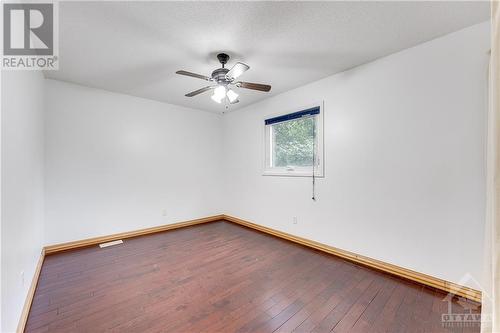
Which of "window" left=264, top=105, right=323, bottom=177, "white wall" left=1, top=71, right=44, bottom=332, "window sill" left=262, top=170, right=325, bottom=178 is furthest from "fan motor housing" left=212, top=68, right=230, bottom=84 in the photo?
"window sill" left=262, top=170, right=325, bottom=178

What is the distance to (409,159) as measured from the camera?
2.23 m

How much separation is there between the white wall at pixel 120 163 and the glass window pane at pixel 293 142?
1.66m

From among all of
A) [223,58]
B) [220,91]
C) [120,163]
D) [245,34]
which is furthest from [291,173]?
[120,163]

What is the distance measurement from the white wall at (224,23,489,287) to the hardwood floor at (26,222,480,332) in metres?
0.38

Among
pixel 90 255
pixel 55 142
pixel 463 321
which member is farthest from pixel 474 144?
pixel 55 142

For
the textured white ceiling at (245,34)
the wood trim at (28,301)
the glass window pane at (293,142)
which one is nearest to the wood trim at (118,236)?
the wood trim at (28,301)

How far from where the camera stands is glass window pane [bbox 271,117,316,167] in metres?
3.27

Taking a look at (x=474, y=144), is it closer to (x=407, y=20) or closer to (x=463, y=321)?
(x=407, y=20)

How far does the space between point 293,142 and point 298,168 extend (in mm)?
461

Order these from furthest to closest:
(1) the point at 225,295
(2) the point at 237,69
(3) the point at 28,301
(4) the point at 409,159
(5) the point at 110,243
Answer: (5) the point at 110,243 → (4) the point at 409,159 → (2) the point at 237,69 → (1) the point at 225,295 → (3) the point at 28,301

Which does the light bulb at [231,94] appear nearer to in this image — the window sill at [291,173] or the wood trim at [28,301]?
the window sill at [291,173]

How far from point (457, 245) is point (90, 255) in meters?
4.21

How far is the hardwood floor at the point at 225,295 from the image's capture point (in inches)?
62.8

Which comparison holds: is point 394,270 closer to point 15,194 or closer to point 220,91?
point 220,91
